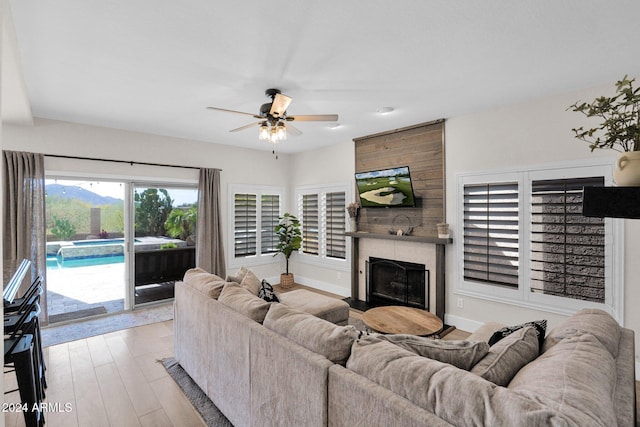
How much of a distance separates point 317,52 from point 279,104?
2.06 feet

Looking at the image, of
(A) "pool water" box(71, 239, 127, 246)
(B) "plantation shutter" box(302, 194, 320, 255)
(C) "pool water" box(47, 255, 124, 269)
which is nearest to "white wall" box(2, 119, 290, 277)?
(B) "plantation shutter" box(302, 194, 320, 255)

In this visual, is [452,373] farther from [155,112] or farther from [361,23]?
[155,112]

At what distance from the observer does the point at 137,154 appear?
460 centimetres

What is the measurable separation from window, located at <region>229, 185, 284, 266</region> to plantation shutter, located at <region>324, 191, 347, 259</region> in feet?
3.97

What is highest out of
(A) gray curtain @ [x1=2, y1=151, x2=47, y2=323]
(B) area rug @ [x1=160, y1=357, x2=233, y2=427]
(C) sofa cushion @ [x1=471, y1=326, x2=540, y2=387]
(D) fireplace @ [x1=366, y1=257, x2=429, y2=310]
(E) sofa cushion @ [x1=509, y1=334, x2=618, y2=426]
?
(A) gray curtain @ [x1=2, y1=151, x2=47, y2=323]

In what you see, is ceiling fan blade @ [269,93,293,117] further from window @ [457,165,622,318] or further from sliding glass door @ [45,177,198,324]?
sliding glass door @ [45,177,198,324]

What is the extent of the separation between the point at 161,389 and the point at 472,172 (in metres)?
4.00

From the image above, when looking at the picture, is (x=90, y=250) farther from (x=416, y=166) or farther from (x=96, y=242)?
(x=416, y=166)

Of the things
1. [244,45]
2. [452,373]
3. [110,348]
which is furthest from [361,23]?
[110,348]

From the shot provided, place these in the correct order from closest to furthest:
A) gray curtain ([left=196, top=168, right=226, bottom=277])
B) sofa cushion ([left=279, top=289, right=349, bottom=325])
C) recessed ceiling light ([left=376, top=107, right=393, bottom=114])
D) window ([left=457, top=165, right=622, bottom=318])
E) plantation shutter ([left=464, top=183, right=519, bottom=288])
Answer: window ([left=457, top=165, right=622, bottom=318])
sofa cushion ([left=279, top=289, right=349, bottom=325])
plantation shutter ([left=464, top=183, right=519, bottom=288])
recessed ceiling light ([left=376, top=107, right=393, bottom=114])
gray curtain ([left=196, top=168, right=226, bottom=277])

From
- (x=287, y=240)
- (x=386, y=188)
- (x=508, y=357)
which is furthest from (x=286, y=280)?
(x=508, y=357)

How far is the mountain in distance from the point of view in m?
Answer: 4.07

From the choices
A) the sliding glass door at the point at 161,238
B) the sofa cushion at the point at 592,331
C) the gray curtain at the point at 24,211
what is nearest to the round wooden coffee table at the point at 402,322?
the sofa cushion at the point at 592,331

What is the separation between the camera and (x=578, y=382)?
1089mm
